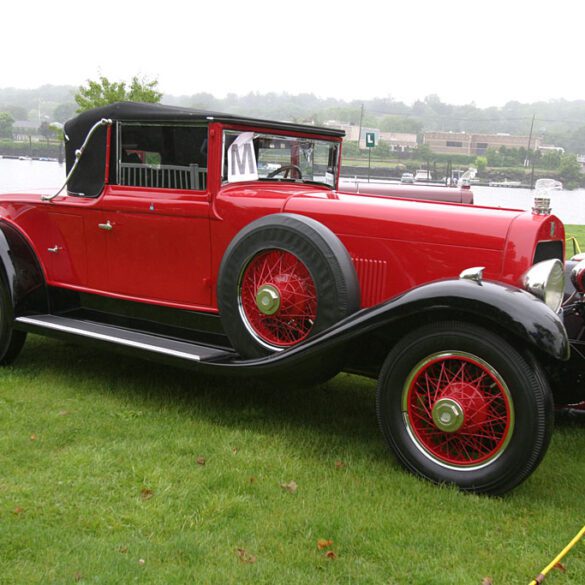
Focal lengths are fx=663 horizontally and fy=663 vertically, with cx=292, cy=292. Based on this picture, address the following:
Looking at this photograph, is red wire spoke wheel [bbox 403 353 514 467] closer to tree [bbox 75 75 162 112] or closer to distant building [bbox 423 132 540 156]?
tree [bbox 75 75 162 112]

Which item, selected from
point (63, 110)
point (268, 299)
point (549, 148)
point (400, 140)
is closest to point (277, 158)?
point (268, 299)

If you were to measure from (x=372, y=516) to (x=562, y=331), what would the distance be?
4.11 ft

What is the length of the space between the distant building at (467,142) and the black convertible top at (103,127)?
17625mm

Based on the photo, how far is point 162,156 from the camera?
187 inches

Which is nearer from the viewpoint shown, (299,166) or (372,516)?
(372,516)

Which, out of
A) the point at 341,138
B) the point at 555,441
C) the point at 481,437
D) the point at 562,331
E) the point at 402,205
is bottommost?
the point at 555,441

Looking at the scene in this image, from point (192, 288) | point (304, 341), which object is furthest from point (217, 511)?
point (192, 288)

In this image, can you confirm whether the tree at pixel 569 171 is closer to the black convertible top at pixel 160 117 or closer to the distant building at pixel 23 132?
the distant building at pixel 23 132

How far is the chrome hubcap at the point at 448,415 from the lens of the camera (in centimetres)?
333

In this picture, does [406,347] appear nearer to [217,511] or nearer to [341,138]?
[217,511]

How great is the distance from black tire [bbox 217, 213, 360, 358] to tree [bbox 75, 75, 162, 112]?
1364 cm

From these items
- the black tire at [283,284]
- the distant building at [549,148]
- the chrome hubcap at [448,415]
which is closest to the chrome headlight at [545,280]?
the chrome hubcap at [448,415]

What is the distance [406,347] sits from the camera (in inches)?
137

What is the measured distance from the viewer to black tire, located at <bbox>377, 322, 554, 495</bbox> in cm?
318
